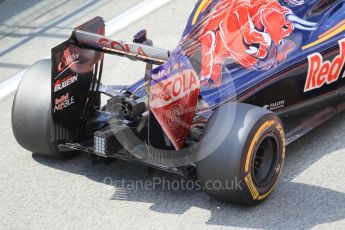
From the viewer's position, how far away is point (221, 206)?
5305mm

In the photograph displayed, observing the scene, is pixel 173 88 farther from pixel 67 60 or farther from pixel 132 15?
pixel 132 15

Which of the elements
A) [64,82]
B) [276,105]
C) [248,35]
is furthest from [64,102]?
[276,105]

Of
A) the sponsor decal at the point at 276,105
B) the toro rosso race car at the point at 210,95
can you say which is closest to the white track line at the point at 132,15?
the toro rosso race car at the point at 210,95

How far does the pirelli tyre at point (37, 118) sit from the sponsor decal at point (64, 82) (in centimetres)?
24

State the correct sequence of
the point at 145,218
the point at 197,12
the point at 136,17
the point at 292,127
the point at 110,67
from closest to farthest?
the point at 145,218 < the point at 292,127 < the point at 197,12 < the point at 110,67 < the point at 136,17

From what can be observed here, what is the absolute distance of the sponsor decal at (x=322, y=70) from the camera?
20.0ft

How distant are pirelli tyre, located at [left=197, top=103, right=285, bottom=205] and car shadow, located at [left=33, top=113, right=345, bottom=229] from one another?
14 centimetres

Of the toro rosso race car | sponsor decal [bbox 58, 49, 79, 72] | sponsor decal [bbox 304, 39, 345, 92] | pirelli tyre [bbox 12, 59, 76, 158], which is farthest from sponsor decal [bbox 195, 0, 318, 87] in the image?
pirelli tyre [bbox 12, 59, 76, 158]

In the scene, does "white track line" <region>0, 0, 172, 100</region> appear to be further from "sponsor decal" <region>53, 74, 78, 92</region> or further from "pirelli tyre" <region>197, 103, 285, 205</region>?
"pirelli tyre" <region>197, 103, 285, 205</region>

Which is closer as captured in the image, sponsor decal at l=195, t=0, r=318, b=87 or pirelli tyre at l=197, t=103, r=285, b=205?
pirelli tyre at l=197, t=103, r=285, b=205

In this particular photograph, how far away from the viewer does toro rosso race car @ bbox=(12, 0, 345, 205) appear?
5059 mm

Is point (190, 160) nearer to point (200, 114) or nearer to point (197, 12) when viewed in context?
point (200, 114)

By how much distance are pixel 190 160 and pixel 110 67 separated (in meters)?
3.15

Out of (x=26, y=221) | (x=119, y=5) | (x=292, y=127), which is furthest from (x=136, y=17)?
(x=26, y=221)
